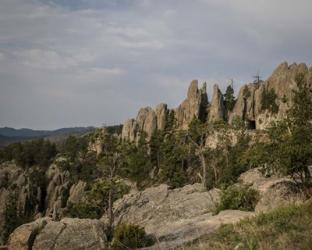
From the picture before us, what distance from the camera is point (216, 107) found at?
121m

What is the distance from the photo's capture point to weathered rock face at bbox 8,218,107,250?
21.7 metres

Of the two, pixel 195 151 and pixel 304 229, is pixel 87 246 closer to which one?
pixel 304 229

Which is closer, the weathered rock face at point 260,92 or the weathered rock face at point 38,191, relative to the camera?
the weathered rock face at point 38,191

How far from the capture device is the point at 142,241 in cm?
1869

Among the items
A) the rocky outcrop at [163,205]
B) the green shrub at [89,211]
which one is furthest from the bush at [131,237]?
the green shrub at [89,211]

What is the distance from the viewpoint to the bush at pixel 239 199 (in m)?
25.2

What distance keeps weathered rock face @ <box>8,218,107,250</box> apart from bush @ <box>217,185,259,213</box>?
6.79 m

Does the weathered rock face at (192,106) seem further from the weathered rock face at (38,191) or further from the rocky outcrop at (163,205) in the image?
the rocky outcrop at (163,205)

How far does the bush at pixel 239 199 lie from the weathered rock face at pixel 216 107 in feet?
308

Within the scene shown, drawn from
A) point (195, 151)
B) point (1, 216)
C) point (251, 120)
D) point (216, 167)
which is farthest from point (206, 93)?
point (1, 216)

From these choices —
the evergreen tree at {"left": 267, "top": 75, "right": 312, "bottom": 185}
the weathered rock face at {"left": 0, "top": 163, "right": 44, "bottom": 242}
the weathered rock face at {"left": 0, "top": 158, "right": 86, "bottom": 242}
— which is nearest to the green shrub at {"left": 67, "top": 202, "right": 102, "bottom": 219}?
the evergreen tree at {"left": 267, "top": 75, "right": 312, "bottom": 185}

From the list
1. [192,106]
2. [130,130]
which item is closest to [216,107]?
[192,106]

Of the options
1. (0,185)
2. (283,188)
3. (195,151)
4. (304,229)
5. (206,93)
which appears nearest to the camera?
(304,229)

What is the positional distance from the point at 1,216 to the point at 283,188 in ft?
286
